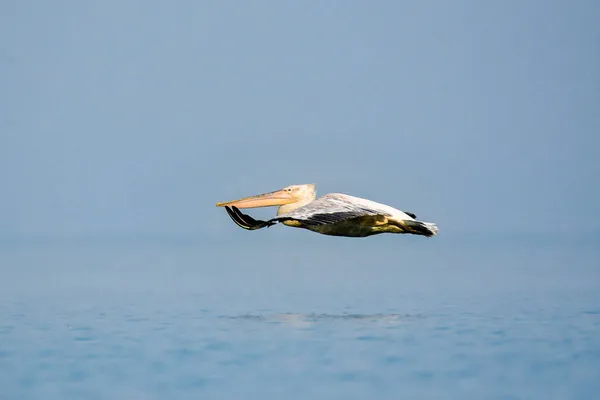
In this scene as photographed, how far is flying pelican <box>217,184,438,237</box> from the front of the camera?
45.8ft

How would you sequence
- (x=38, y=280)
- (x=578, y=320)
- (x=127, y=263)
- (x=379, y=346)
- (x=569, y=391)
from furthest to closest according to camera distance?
(x=127, y=263) → (x=38, y=280) → (x=578, y=320) → (x=379, y=346) → (x=569, y=391)

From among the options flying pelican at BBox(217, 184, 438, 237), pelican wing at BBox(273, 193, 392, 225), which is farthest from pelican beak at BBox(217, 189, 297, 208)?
pelican wing at BBox(273, 193, 392, 225)

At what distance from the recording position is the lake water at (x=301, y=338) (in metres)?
10.9

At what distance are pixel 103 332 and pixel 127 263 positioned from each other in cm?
1750

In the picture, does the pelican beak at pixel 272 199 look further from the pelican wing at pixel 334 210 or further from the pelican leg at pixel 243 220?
the pelican wing at pixel 334 210

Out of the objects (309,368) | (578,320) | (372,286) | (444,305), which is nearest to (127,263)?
(372,286)

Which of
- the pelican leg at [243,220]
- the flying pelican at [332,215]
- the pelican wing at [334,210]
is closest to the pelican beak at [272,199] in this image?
the flying pelican at [332,215]

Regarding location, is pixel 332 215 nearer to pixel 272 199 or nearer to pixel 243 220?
pixel 243 220

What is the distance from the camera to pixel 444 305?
56.3 feet

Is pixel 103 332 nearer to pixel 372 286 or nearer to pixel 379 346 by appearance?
pixel 379 346

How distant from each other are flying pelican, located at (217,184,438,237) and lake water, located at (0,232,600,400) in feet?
3.66

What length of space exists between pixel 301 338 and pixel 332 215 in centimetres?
145

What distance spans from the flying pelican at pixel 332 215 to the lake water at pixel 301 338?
112 centimetres

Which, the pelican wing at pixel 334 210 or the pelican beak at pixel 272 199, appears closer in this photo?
the pelican wing at pixel 334 210
